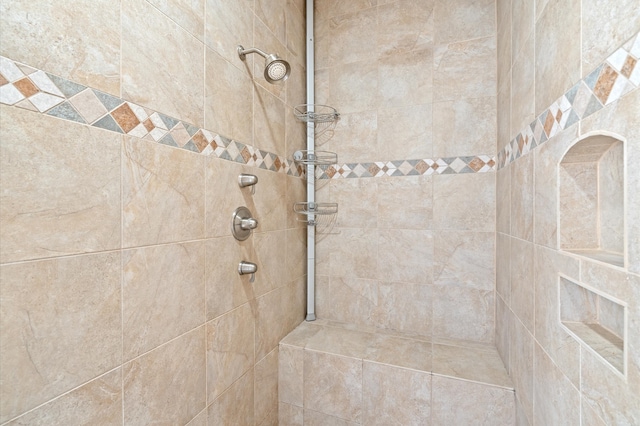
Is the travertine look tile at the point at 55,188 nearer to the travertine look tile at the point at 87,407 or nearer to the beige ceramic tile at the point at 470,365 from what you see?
the travertine look tile at the point at 87,407

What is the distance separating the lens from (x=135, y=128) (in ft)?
A: 2.59

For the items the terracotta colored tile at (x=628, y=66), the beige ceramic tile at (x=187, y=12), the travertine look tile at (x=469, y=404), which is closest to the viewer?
the terracotta colored tile at (x=628, y=66)

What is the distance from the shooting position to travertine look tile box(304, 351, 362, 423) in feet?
4.50

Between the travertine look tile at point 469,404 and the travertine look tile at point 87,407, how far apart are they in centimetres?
121

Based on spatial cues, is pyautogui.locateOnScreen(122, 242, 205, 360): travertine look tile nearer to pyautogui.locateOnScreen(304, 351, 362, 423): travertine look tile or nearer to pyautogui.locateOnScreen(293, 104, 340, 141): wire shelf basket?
pyautogui.locateOnScreen(304, 351, 362, 423): travertine look tile

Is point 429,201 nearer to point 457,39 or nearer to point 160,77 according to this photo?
point 457,39

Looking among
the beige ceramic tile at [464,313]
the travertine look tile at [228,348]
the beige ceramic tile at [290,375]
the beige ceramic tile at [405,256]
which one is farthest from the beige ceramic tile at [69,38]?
the beige ceramic tile at [464,313]

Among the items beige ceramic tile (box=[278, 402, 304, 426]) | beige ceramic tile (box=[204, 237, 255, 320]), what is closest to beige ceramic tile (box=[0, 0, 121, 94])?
beige ceramic tile (box=[204, 237, 255, 320])

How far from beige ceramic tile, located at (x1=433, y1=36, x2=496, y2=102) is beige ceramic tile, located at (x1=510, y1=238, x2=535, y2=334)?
2.89ft

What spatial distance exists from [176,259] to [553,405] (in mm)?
1202

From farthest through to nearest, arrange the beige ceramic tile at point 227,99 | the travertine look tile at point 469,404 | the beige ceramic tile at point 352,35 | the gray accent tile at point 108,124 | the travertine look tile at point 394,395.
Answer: the beige ceramic tile at point 352,35, the travertine look tile at point 394,395, the travertine look tile at point 469,404, the beige ceramic tile at point 227,99, the gray accent tile at point 108,124

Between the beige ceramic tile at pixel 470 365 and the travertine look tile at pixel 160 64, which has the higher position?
the travertine look tile at pixel 160 64

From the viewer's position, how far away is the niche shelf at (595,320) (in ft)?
1.86

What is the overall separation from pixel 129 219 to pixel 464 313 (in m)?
1.66
